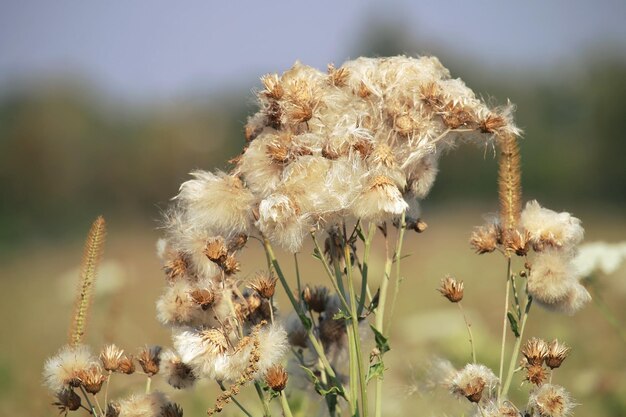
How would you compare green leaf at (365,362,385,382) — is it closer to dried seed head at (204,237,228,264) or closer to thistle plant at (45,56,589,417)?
thistle plant at (45,56,589,417)

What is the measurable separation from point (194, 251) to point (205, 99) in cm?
2223

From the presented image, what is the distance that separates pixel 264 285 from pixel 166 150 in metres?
19.5

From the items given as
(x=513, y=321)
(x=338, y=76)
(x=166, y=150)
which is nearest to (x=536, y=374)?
(x=513, y=321)

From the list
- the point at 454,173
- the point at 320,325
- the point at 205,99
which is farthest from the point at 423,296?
the point at 205,99

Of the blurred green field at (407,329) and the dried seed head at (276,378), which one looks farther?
the blurred green field at (407,329)

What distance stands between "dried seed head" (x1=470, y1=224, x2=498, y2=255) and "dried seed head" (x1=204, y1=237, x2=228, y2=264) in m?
0.62

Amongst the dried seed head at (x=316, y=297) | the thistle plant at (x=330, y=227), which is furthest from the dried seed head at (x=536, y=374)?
the dried seed head at (x=316, y=297)

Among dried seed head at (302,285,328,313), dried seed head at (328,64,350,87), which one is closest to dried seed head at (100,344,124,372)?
dried seed head at (302,285,328,313)

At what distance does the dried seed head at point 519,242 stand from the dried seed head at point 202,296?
73 centimetres

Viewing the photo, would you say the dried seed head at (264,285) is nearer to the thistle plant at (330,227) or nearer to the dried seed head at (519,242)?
the thistle plant at (330,227)

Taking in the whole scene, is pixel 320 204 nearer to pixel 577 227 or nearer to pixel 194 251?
pixel 194 251

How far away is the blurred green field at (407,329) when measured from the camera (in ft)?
10.5

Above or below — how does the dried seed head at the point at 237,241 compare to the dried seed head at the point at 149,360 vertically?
above

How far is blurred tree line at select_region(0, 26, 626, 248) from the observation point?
58.0 ft
